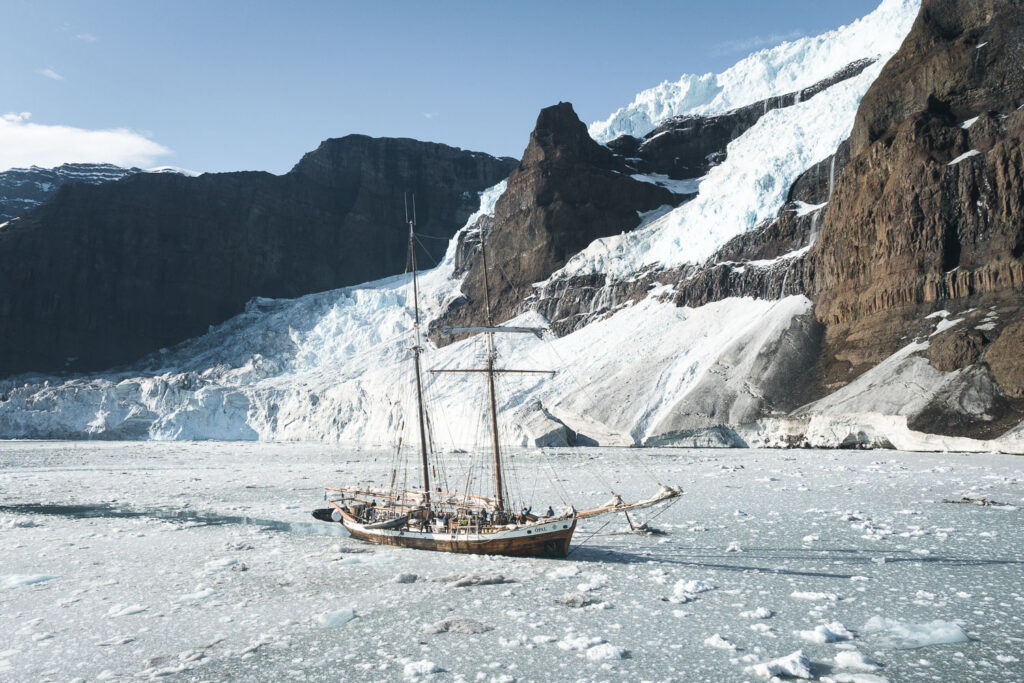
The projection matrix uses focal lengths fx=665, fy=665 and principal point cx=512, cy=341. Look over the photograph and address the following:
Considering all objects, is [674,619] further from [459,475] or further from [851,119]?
[851,119]

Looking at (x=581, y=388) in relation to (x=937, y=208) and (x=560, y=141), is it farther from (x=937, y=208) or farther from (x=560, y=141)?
(x=560, y=141)

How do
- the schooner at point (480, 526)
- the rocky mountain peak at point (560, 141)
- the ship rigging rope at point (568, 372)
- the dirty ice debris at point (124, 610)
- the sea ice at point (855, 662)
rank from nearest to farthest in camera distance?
1. the sea ice at point (855, 662)
2. the dirty ice debris at point (124, 610)
3. the schooner at point (480, 526)
4. the ship rigging rope at point (568, 372)
5. the rocky mountain peak at point (560, 141)

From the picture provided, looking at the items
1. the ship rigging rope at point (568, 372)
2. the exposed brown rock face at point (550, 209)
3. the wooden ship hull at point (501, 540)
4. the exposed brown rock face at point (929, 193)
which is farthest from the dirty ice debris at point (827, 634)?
the exposed brown rock face at point (550, 209)

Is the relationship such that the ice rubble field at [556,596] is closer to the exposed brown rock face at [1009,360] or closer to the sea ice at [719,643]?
the sea ice at [719,643]

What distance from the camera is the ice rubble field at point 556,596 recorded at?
41.2ft

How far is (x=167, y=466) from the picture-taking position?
195 feet

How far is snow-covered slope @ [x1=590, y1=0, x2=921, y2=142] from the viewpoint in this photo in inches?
4938

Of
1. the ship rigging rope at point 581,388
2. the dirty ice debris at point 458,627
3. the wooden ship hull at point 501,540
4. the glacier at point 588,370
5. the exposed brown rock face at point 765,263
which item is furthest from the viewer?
the exposed brown rock face at point 765,263

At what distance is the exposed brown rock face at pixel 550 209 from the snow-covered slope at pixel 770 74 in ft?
133

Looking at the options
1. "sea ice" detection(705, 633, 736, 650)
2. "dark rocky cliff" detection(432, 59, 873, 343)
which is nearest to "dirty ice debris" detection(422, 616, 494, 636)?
"sea ice" detection(705, 633, 736, 650)

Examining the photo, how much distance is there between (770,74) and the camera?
152250 millimetres

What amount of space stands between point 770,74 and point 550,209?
68023 millimetres

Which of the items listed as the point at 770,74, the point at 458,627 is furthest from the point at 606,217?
the point at 458,627

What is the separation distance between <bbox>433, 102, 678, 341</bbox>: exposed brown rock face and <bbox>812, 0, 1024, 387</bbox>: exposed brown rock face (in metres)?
50.0
